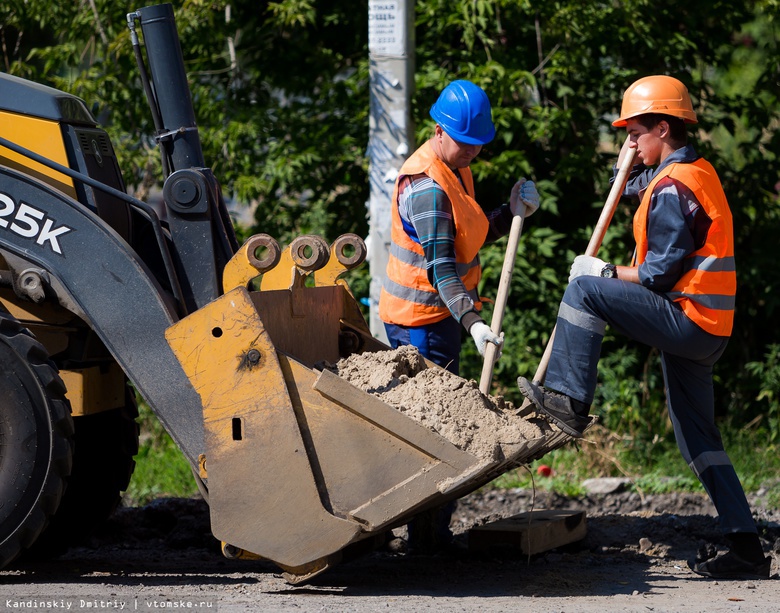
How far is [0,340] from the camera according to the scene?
3924mm

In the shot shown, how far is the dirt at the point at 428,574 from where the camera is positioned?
3.80 m

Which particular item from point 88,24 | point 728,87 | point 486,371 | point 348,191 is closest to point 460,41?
point 348,191

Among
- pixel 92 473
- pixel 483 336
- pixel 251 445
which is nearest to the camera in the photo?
pixel 251 445

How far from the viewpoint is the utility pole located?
5.93 meters

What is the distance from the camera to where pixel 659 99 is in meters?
4.22

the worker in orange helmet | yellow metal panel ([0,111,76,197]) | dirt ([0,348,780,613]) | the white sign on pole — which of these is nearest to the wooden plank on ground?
dirt ([0,348,780,613])

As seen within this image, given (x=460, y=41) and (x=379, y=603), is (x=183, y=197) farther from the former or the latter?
(x=460, y=41)

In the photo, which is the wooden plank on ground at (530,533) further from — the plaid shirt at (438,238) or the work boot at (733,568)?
the plaid shirt at (438,238)

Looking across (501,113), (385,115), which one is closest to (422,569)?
(385,115)

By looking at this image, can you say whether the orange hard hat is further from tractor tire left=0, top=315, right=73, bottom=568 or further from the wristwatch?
tractor tire left=0, top=315, right=73, bottom=568

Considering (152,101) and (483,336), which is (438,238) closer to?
(483,336)

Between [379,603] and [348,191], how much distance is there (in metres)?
4.08

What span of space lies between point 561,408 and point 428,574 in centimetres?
97

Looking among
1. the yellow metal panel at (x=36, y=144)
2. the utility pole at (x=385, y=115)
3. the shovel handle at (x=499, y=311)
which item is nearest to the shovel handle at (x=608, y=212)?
the shovel handle at (x=499, y=311)
